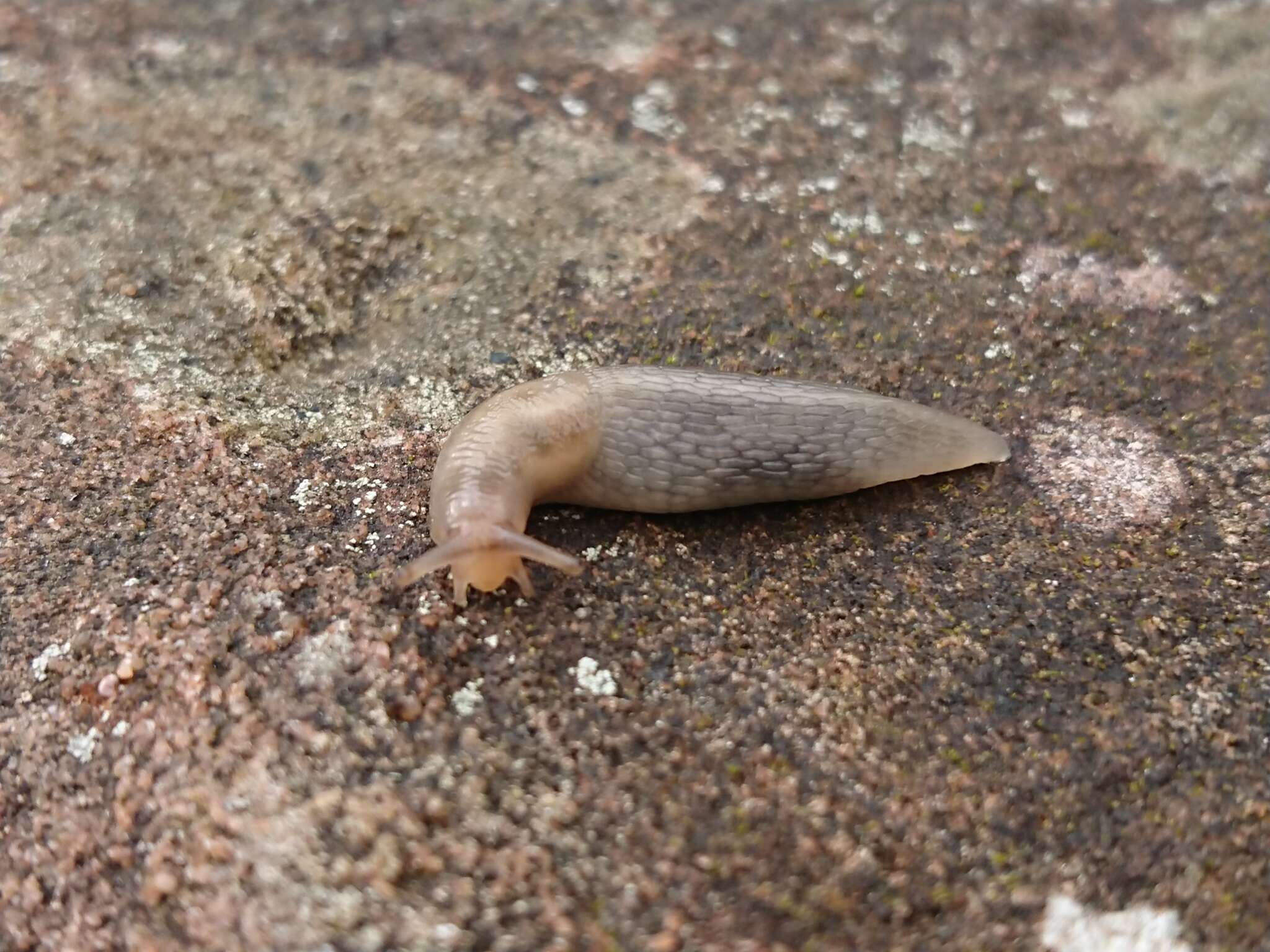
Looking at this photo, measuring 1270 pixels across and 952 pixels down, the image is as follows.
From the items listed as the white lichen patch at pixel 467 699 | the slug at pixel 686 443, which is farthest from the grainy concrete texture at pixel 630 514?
the slug at pixel 686 443

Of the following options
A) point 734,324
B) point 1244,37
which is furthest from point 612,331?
point 1244,37

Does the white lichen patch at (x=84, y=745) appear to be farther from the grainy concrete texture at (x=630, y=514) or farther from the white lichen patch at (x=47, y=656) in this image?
the white lichen patch at (x=47, y=656)

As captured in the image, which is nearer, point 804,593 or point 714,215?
point 804,593

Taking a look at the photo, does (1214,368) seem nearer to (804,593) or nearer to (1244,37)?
(804,593)

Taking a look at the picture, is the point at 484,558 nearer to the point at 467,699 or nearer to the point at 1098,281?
the point at 467,699

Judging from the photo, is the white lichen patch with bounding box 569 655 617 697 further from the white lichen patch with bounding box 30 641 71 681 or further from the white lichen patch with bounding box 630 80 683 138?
the white lichen patch with bounding box 630 80 683 138

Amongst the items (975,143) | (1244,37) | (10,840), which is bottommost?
(10,840)

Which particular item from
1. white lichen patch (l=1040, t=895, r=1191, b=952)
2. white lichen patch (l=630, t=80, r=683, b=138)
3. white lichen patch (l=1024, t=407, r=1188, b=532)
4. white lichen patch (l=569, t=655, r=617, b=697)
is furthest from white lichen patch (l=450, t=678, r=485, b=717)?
white lichen patch (l=630, t=80, r=683, b=138)

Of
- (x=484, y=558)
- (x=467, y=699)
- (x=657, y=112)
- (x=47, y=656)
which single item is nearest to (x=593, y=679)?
(x=467, y=699)
